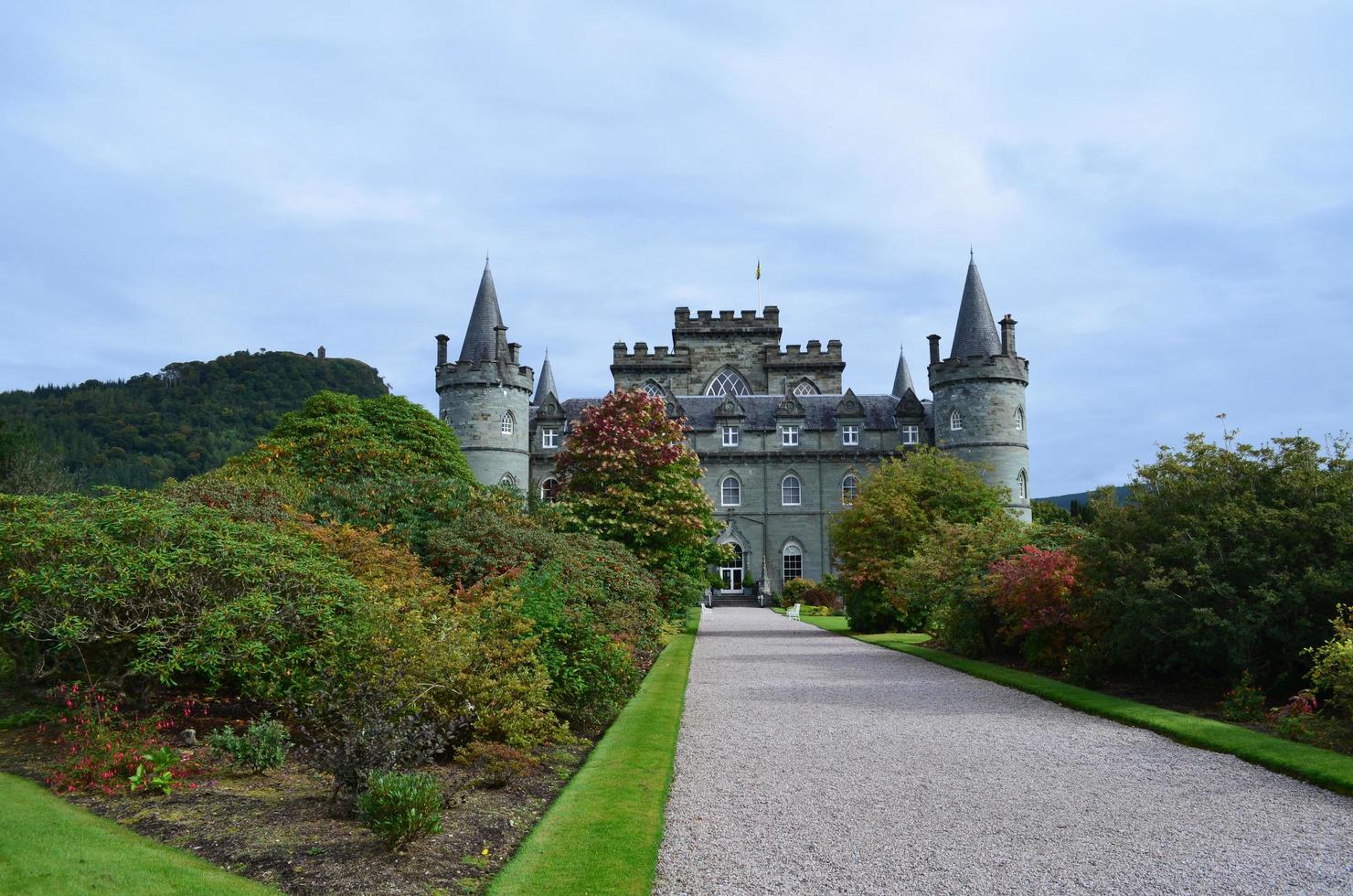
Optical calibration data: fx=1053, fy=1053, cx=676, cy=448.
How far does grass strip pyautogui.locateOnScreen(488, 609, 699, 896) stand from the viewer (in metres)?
6.05

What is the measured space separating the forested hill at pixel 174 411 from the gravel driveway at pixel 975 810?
52398 millimetres

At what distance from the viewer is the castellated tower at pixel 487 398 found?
4847 cm

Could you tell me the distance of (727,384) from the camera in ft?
199

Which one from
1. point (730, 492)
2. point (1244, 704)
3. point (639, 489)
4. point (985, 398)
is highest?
point (985, 398)

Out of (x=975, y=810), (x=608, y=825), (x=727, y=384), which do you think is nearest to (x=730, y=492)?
(x=727, y=384)

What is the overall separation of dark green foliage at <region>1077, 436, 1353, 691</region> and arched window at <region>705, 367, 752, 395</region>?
4585 cm

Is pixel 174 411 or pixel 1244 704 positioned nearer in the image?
pixel 1244 704

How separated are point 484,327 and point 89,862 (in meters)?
44.3

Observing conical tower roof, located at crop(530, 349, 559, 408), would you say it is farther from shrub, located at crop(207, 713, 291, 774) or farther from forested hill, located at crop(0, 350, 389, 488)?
shrub, located at crop(207, 713, 291, 774)

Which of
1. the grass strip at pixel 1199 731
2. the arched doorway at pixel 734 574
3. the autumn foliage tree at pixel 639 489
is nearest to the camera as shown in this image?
the grass strip at pixel 1199 731

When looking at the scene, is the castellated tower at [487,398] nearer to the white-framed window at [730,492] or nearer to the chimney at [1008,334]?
the white-framed window at [730,492]

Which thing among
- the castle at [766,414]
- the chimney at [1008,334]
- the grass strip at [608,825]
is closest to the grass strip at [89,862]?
the grass strip at [608,825]

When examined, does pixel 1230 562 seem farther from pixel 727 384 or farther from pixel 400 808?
pixel 727 384

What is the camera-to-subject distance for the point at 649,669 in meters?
18.2
